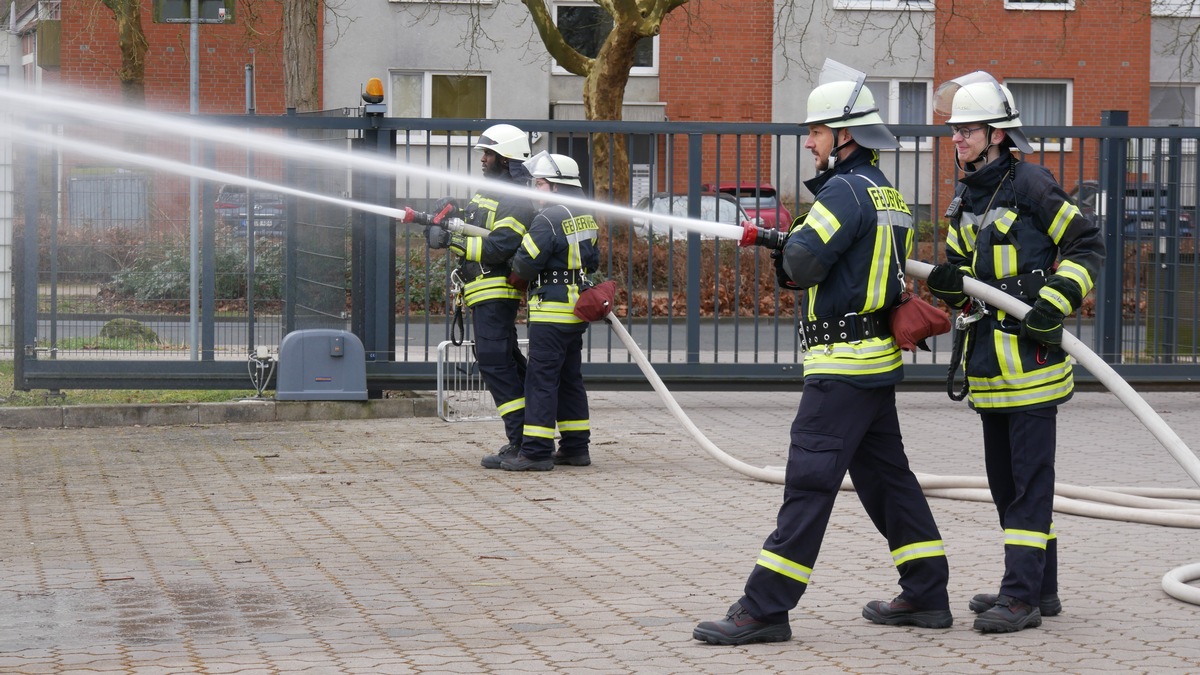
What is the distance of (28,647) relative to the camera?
504cm

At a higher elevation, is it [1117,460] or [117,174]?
[117,174]

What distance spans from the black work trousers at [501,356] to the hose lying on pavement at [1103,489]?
0.66 m

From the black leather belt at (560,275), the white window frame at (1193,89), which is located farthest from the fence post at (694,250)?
the white window frame at (1193,89)

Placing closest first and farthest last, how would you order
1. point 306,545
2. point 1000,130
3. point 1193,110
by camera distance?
point 1000,130
point 306,545
point 1193,110

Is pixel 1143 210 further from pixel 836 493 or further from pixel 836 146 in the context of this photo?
pixel 836 493

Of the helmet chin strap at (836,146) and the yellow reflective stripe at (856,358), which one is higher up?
A: the helmet chin strap at (836,146)

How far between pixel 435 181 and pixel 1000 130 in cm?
649

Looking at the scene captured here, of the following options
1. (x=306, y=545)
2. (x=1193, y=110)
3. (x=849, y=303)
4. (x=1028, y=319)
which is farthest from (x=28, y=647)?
(x=1193, y=110)

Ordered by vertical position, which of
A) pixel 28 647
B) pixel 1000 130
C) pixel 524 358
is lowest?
pixel 28 647

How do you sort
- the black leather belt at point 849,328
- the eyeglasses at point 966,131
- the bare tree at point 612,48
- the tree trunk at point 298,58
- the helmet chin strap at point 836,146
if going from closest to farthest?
the black leather belt at point 849,328, the helmet chin strap at point 836,146, the eyeglasses at point 966,131, the tree trunk at point 298,58, the bare tree at point 612,48

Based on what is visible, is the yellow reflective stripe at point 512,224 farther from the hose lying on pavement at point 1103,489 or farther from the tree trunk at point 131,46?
the tree trunk at point 131,46

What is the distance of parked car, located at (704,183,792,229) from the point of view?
11.7 metres

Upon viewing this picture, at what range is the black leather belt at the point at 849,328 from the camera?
5.22 metres

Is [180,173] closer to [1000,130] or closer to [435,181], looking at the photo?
→ [435,181]
